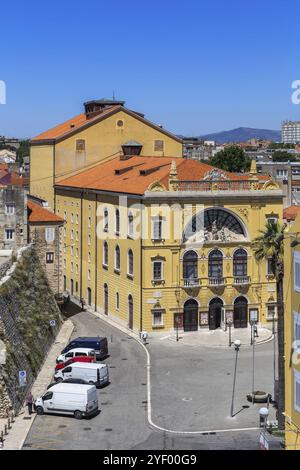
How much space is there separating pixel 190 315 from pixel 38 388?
2246 cm

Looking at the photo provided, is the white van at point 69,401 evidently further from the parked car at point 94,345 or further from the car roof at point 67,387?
the parked car at point 94,345

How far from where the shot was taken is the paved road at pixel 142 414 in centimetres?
4141

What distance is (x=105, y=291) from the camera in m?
77.6

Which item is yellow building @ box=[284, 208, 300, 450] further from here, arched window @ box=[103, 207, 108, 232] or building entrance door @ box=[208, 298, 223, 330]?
arched window @ box=[103, 207, 108, 232]

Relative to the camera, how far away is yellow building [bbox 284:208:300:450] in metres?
33.9

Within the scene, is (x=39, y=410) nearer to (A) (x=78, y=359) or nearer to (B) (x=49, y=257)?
(A) (x=78, y=359)

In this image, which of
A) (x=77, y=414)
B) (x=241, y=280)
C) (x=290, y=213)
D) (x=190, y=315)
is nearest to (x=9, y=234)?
(x=190, y=315)

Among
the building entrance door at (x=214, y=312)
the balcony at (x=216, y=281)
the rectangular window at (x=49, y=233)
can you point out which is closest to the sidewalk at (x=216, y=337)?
the building entrance door at (x=214, y=312)

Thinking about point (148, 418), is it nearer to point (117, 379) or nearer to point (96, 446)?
point (96, 446)

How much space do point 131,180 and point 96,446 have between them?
37.6 m

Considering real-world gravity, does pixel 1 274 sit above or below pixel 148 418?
above

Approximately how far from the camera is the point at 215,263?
71250mm

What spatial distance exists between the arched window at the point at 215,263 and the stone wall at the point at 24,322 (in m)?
13.9
